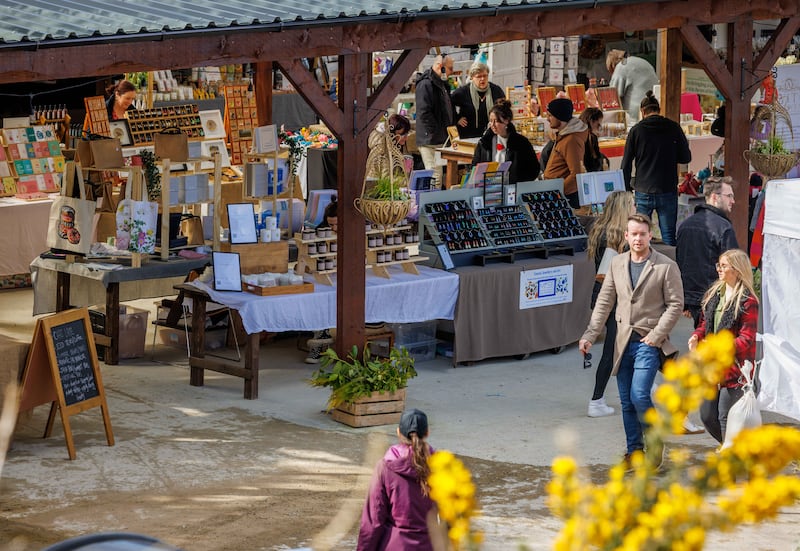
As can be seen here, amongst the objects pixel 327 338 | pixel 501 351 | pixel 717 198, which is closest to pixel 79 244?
pixel 327 338

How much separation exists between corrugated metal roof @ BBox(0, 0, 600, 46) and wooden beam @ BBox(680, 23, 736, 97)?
1690 mm

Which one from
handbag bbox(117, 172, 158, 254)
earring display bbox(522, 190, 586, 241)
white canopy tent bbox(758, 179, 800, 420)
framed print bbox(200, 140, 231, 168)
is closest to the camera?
white canopy tent bbox(758, 179, 800, 420)

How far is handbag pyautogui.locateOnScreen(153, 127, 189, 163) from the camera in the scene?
11180 mm

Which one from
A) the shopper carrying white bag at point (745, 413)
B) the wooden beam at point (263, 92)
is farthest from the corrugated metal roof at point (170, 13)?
the wooden beam at point (263, 92)

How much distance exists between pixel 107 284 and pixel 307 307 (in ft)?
5.44

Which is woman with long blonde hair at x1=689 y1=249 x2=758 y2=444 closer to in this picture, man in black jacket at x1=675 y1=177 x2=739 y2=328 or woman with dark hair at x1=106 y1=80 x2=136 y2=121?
man in black jacket at x1=675 y1=177 x2=739 y2=328

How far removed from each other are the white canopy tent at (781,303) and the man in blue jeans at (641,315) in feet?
2.29

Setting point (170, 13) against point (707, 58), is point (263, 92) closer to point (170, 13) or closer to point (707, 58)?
point (707, 58)

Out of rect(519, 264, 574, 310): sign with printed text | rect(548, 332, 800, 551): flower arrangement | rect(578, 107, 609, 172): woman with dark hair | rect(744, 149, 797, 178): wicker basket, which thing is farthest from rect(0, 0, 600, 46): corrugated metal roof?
rect(548, 332, 800, 551): flower arrangement

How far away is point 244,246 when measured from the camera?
10.1 metres

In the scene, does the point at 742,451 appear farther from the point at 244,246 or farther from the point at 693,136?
the point at 693,136

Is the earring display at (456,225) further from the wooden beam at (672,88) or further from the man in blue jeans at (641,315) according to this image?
the wooden beam at (672,88)

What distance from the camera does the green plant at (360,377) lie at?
8891 millimetres

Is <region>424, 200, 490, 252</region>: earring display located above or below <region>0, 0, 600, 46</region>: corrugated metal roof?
below
